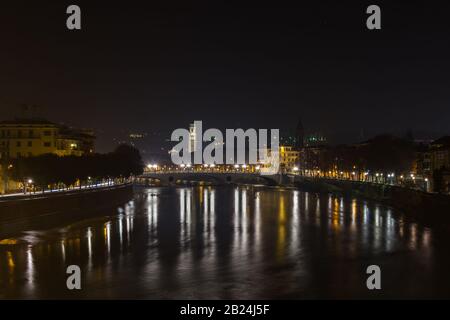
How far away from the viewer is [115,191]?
53.9m

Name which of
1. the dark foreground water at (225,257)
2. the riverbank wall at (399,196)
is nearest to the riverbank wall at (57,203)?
the dark foreground water at (225,257)

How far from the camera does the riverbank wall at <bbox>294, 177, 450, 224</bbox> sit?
34.6 m


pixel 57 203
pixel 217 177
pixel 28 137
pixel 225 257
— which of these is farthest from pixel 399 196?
pixel 217 177

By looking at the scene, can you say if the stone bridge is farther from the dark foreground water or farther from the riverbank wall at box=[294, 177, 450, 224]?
the dark foreground water

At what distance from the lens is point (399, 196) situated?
47750mm

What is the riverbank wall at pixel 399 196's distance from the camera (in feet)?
114

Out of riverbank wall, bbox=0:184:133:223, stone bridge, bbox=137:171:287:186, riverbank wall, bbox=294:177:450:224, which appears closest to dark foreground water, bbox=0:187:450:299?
riverbank wall, bbox=0:184:133:223

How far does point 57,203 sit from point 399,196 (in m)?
26.5

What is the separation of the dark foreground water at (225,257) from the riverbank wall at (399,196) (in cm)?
144

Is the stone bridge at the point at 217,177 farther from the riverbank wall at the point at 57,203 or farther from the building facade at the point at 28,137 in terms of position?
the riverbank wall at the point at 57,203

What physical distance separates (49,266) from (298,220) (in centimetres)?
2087

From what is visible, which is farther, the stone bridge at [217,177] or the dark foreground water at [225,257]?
the stone bridge at [217,177]
